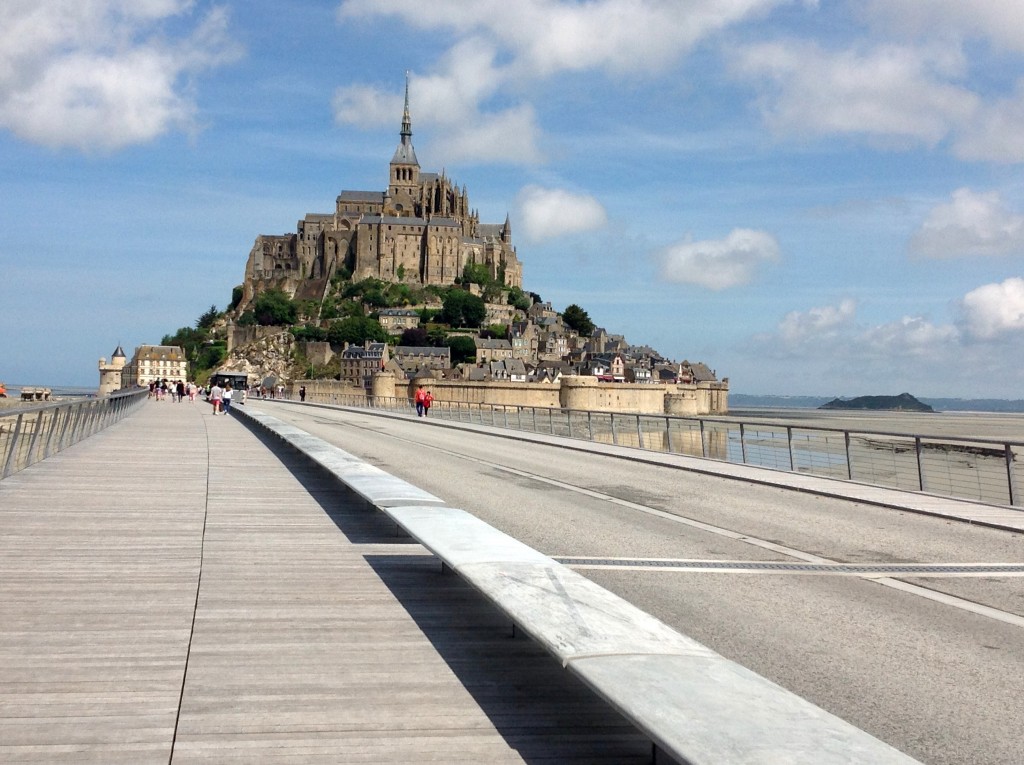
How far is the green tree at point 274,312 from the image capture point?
155250 millimetres

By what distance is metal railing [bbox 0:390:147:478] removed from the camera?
12594mm

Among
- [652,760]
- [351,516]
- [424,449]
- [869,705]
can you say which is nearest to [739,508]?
[351,516]

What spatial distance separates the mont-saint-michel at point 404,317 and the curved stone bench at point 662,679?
110181 mm

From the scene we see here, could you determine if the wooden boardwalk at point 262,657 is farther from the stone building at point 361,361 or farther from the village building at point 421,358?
the stone building at point 361,361

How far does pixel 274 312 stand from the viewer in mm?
155125

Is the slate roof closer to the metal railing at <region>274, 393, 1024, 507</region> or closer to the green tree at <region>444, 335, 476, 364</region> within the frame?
the green tree at <region>444, 335, 476, 364</region>

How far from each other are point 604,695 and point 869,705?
4.97ft

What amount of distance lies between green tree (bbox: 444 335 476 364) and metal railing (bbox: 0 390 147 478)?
387 ft

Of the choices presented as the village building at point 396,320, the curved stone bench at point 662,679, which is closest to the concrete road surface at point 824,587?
the curved stone bench at point 662,679

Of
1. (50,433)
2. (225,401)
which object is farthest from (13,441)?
(225,401)

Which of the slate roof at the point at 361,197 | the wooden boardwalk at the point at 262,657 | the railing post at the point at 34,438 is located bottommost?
the wooden boardwalk at the point at 262,657

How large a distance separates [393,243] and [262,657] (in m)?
157

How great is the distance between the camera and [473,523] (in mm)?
7812

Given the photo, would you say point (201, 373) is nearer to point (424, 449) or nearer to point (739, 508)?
point (424, 449)
